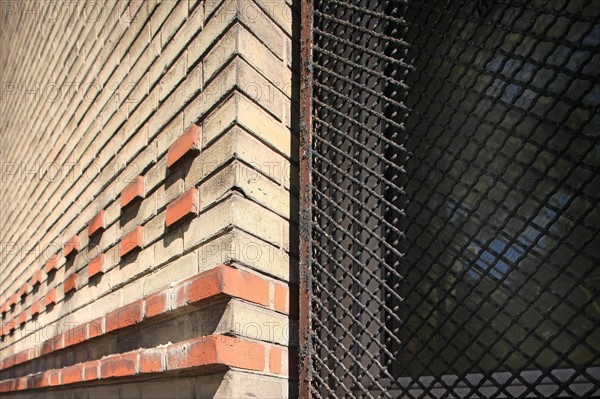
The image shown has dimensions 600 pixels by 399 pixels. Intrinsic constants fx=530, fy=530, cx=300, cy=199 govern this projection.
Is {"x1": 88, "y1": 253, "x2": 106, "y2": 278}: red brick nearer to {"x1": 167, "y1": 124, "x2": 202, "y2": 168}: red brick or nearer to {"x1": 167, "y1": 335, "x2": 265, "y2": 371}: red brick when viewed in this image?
{"x1": 167, "y1": 124, "x2": 202, "y2": 168}: red brick

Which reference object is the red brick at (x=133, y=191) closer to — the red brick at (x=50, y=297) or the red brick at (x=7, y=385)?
the red brick at (x=50, y=297)

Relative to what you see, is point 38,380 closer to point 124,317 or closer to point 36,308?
point 36,308

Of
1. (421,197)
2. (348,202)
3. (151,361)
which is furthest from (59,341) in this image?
(421,197)

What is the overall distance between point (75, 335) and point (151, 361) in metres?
0.79

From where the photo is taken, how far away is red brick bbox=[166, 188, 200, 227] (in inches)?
64.4

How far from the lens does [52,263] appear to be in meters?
2.99

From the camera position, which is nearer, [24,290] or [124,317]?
[124,317]

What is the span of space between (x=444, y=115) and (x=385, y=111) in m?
0.22

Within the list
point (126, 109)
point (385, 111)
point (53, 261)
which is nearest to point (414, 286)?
point (385, 111)

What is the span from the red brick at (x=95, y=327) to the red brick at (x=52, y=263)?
971mm

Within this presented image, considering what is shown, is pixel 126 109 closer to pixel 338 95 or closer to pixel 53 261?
pixel 338 95

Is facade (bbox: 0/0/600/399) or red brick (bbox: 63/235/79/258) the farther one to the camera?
red brick (bbox: 63/235/79/258)

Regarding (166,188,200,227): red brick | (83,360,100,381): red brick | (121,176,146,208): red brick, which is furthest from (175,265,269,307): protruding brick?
(83,360,100,381): red brick

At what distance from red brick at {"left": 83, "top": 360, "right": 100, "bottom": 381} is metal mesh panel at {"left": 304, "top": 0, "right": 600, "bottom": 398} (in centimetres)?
92
